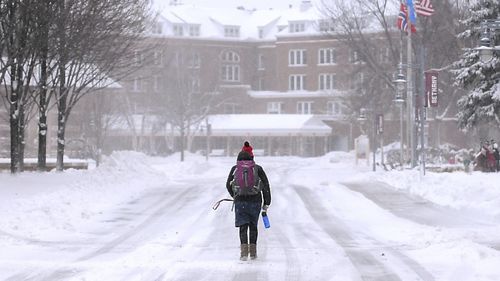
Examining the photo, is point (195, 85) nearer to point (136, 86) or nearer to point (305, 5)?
point (136, 86)

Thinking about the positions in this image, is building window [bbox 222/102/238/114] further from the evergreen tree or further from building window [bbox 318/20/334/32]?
the evergreen tree

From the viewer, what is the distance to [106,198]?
24.4 metres

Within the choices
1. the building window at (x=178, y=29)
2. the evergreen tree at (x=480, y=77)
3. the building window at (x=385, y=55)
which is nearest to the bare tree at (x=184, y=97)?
the building window at (x=385, y=55)

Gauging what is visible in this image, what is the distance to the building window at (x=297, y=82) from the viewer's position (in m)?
98.9

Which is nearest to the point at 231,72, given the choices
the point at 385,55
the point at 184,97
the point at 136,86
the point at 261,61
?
the point at 261,61

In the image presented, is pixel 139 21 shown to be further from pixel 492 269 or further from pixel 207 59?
pixel 207 59

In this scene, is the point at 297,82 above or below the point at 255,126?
above

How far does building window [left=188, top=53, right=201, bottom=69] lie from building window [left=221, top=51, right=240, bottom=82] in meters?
12.8

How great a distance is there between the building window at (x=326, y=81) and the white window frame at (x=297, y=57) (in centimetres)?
274

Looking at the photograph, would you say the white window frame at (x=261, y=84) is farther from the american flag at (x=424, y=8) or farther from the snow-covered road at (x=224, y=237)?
the snow-covered road at (x=224, y=237)

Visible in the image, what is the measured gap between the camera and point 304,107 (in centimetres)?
9712

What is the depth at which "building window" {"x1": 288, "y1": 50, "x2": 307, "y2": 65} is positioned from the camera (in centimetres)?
9875

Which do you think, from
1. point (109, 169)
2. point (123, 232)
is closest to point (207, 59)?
point (109, 169)

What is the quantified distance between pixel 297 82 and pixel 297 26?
22.3 ft
